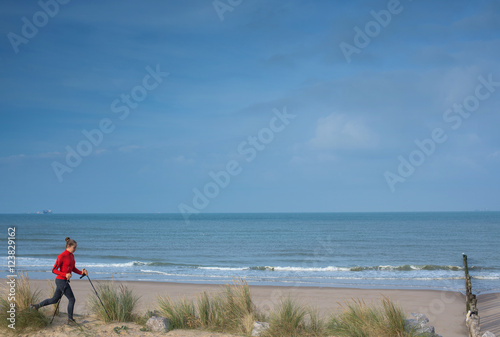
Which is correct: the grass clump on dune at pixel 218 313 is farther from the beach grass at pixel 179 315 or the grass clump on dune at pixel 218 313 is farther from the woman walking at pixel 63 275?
the woman walking at pixel 63 275

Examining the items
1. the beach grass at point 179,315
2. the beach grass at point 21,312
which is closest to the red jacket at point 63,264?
the beach grass at point 21,312

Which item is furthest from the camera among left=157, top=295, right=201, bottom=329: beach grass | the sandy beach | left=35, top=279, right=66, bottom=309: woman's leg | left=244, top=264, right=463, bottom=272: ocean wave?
left=244, top=264, right=463, bottom=272: ocean wave

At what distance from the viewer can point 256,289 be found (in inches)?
644

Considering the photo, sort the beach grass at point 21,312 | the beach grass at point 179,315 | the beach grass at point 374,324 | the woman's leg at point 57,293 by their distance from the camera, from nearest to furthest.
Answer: the beach grass at point 374,324 → the beach grass at point 21,312 → the woman's leg at point 57,293 → the beach grass at point 179,315

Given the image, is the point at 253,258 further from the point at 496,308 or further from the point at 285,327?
the point at 285,327

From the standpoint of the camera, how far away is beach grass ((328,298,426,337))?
7910 mm

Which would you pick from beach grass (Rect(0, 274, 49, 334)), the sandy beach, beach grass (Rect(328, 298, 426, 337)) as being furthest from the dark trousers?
beach grass (Rect(328, 298, 426, 337))

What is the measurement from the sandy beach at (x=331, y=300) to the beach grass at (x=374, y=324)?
5.42ft

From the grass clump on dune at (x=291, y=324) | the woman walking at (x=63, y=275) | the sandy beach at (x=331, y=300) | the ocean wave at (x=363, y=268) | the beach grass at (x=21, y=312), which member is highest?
the woman walking at (x=63, y=275)

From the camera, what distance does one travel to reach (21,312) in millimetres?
8156

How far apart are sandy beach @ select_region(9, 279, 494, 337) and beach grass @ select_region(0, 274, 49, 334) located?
29 centimetres

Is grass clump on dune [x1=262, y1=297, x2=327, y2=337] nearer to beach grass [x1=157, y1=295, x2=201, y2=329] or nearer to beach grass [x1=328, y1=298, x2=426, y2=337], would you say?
beach grass [x1=328, y1=298, x2=426, y2=337]

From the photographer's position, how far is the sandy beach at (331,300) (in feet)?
34.4

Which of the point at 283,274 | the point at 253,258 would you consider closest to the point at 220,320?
the point at 283,274
